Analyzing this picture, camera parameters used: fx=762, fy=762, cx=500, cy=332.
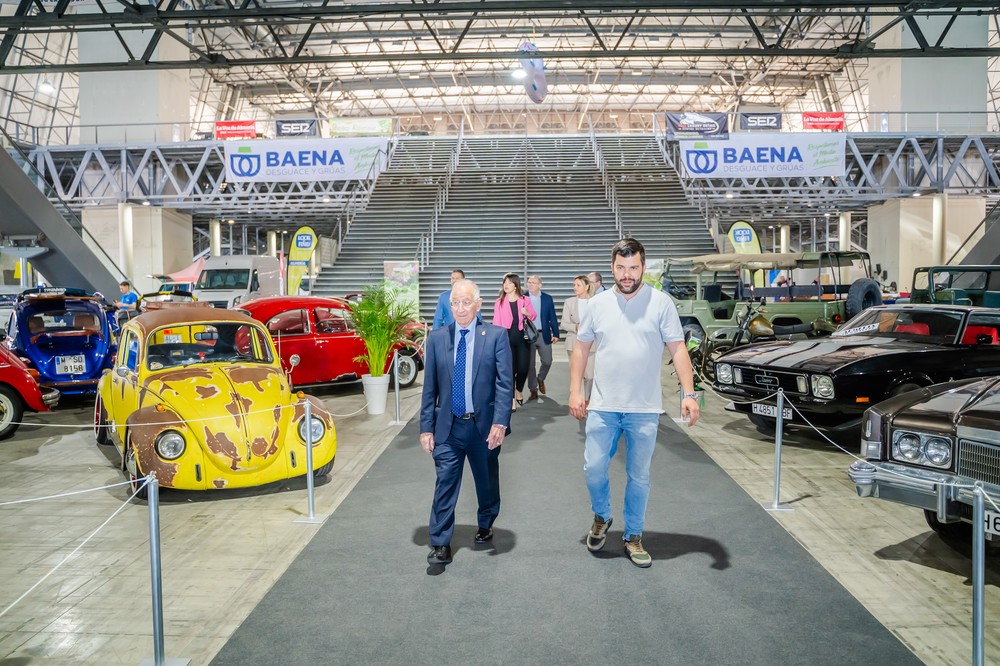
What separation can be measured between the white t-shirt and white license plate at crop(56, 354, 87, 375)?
9255mm

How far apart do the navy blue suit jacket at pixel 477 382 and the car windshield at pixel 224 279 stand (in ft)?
65.9

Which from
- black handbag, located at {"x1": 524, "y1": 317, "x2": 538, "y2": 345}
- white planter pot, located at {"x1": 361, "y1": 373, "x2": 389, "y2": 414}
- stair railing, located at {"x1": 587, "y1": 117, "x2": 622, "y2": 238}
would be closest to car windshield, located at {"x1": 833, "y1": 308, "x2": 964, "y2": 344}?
black handbag, located at {"x1": 524, "y1": 317, "x2": 538, "y2": 345}

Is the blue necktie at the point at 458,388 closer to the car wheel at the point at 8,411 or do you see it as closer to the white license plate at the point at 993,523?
the white license plate at the point at 993,523

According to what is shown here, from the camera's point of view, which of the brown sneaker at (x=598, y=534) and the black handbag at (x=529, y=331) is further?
the black handbag at (x=529, y=331)

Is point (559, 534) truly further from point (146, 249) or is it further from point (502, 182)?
point (146, 249)

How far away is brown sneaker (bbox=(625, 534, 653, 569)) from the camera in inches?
190

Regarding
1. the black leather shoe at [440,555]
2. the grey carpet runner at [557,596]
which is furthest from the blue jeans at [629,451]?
the black leather shoe at [440,555]

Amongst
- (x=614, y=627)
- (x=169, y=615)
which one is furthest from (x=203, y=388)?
(x=614, y=627)

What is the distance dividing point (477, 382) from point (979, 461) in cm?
298

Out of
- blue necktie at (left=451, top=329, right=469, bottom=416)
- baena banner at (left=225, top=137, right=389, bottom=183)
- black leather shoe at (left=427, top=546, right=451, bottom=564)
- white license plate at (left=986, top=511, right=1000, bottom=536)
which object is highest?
baena banner at (left=225, top=137, right=389, bottom=183)

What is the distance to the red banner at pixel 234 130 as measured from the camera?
29203 mm

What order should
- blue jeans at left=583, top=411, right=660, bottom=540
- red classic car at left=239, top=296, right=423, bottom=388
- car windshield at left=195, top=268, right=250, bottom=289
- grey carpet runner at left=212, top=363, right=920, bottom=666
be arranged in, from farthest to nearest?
car windshield at left=195, top=268, right=250, bottom=289 < red classic car at left=239, top=296, right=423, bottom=388 < blue jeans at left=583, top=411, right=660, bottom=540 < grey carpet runner at left=212, top=363, right=920, bottom=666

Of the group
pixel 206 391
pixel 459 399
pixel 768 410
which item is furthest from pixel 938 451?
pixel 206 391

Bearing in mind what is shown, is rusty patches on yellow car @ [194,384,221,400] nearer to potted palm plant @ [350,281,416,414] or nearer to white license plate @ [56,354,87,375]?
potted palm plant @ [350,281,416,414]
